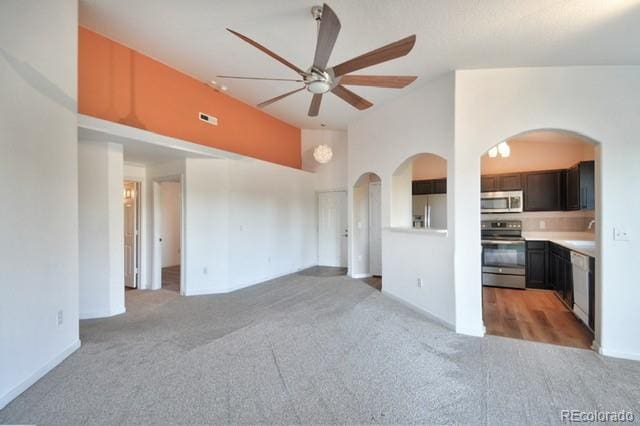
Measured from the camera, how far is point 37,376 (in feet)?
7.39

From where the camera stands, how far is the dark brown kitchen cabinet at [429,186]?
19.8 feet

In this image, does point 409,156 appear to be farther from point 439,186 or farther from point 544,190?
point 544,190

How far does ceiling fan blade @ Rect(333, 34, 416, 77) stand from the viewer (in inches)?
74.1

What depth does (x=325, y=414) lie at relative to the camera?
189 cm

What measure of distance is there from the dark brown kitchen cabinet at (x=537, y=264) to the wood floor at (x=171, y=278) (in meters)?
6.19

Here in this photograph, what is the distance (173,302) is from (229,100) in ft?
12.0

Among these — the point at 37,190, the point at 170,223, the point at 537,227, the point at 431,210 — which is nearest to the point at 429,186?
the point at 431,210

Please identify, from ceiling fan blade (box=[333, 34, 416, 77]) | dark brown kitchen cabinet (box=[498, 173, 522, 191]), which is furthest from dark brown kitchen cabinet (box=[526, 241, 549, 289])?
ceiling fan blade (box=[333, 34, 416, 77])

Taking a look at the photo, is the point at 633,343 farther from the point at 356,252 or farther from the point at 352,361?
the point at 356,252

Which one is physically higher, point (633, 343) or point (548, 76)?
point (548, 76)

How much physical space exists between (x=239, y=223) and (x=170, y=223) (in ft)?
10.9

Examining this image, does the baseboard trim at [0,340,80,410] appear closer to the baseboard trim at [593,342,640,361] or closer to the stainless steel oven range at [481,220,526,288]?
the baseboard trim at [593,342,640,361]

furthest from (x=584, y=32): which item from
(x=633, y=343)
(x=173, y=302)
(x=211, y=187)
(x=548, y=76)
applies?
(x=173, y=302)

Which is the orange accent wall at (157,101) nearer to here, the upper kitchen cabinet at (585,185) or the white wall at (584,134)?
the white wall at (584,134)
